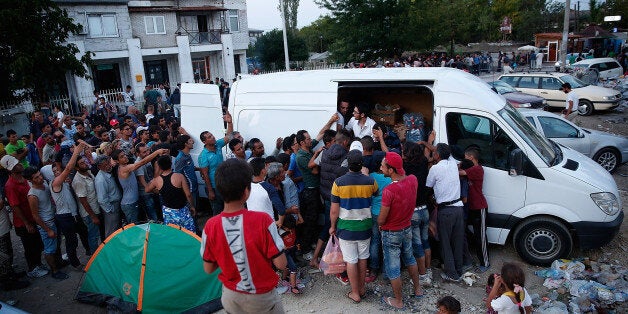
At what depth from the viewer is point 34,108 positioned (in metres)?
17.5

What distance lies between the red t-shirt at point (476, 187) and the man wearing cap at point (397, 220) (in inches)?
42.1

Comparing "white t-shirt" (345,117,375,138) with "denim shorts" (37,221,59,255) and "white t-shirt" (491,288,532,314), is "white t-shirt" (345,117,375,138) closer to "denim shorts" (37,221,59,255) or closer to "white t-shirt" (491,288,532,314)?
"white t-shirt" (491,288,532,314)

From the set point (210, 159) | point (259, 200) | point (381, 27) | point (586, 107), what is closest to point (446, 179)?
point (259, 200)

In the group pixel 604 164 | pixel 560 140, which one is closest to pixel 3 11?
pixel 560 140

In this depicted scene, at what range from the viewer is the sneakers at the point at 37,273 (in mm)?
6219

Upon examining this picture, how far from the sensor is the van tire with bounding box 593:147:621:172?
920cm

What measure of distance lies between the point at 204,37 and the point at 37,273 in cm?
2748

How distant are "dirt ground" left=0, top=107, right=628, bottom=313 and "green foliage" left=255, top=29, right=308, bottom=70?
29.8m

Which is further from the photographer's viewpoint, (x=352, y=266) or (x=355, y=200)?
(x=352, y=266)

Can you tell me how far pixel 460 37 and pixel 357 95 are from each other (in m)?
36.8

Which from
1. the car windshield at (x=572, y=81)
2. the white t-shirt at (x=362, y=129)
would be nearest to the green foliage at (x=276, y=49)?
the car windshield at (x=572, y=81)

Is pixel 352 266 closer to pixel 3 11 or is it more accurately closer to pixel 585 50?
pixel 3 11

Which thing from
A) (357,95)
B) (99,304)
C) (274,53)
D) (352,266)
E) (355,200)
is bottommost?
(99,304)

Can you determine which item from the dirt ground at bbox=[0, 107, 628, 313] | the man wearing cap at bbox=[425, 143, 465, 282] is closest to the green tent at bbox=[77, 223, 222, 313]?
the dirt ground at bbox=[0, 107, 628, 313]
